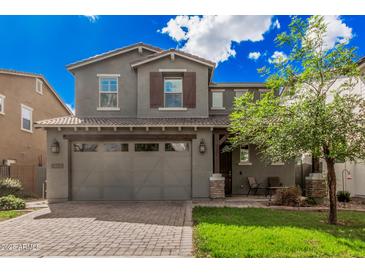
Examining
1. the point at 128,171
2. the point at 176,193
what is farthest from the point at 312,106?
the point at 128,171

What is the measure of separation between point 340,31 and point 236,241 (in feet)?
21.1

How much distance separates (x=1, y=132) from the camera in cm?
1480

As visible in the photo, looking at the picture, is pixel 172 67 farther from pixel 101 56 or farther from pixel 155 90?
pixel 101 56

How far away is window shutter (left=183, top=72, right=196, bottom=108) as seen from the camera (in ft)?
38.3

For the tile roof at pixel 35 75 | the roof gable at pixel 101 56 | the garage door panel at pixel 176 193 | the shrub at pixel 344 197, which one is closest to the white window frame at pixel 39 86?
the tile roof at pixel 35 75

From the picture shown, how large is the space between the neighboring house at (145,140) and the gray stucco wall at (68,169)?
0.04 m

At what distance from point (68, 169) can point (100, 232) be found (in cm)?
564

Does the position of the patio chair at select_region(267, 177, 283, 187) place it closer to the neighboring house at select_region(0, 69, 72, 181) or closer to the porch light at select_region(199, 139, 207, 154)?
the porch light at select_region(199, 139, 207, 154)

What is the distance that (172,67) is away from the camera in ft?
38.7

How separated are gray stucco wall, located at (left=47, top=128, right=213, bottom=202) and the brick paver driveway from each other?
1650 millimetres

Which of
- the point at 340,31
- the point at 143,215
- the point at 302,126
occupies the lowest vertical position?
the point at 143,215

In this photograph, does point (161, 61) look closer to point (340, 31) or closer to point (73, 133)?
point (73, 133)
